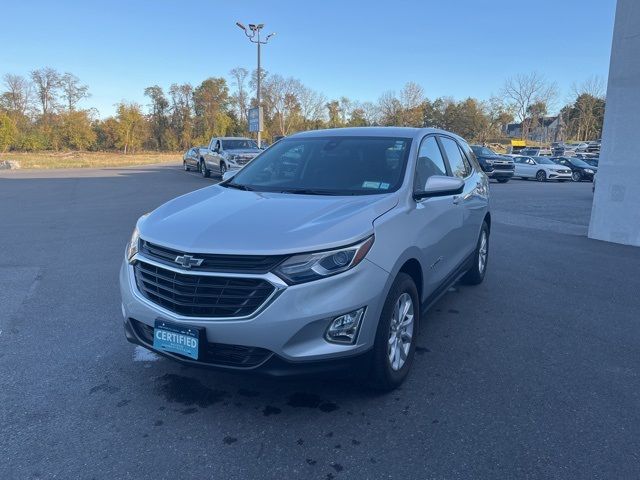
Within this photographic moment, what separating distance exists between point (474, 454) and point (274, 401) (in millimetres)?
1285

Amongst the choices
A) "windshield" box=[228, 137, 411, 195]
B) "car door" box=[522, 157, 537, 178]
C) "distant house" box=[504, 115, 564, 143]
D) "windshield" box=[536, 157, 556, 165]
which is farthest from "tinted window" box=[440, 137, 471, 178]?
"distant house" box=[504, 115, 564, 143]

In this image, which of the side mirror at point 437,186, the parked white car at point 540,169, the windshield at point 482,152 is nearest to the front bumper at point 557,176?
the parked white car at point 540,169

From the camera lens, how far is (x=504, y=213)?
42.1ft

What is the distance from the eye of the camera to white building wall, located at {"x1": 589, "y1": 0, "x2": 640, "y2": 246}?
837 centimetres

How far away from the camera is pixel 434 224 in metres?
3.94

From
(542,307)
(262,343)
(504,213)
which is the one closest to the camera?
(262,343)

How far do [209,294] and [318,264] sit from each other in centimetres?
64

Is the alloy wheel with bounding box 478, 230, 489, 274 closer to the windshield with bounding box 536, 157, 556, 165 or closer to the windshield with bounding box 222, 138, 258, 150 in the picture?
the windshield with bounding box 222, 138, 258, 150

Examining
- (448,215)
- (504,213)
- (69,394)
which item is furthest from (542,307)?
(504,213)

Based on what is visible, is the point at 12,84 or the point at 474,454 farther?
the point at 12,84

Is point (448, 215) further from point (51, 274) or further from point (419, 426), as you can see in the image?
point (51, 274)

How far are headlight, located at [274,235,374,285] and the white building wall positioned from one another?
778 cm

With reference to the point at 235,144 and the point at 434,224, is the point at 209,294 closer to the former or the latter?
the point at 434,224

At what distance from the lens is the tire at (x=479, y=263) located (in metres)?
5.76
